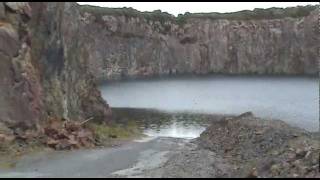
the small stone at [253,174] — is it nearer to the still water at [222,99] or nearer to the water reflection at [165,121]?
the water reflection at [165,121]

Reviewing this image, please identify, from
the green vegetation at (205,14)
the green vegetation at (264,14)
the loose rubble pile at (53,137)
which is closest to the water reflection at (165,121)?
the loose rubble pile at (53,137)

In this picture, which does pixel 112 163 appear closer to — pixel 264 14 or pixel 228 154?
pixel 228 154

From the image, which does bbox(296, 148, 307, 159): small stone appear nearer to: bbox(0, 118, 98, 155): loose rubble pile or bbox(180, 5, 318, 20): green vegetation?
bbox(0, 118, 98, 155): loose rubble pile

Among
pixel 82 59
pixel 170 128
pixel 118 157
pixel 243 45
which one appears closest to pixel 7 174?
pixel 118 157

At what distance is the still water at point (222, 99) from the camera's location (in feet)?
188

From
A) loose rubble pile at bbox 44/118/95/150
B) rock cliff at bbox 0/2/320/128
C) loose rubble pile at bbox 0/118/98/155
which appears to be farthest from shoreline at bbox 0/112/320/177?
rock cliff at bbox 0/2/320/128

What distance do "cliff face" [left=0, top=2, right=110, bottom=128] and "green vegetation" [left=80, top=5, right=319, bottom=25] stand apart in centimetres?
7531

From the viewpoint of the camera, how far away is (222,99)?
258 ft

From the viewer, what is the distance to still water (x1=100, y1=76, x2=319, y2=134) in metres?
57.2

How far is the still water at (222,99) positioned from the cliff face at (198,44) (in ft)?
61.1

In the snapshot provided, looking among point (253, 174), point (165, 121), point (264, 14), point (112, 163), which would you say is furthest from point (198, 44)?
point (253, 174)

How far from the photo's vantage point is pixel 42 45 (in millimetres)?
39344

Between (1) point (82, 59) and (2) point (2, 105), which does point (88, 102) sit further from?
(2) point (2, 105)

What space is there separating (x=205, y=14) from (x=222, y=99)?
67.5 m
